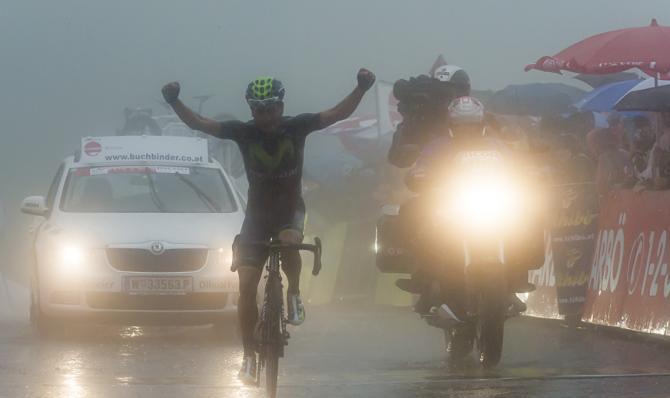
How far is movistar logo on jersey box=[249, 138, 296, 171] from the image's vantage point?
902 centimetres

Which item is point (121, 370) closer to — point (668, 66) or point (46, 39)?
point (668, 66)

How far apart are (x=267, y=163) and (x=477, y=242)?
5.29 feet

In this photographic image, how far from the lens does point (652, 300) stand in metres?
12.0

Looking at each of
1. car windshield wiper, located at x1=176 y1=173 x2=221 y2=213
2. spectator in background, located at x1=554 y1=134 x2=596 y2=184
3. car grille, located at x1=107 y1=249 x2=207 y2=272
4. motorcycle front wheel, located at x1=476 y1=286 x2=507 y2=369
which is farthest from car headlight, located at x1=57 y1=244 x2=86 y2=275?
spectator in background, located at x1=554 y1=134 x2=596 y2=184

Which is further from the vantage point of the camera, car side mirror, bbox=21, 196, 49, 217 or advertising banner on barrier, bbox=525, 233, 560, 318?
advertising banner on barrier, bbox=525, 233, 560, 318

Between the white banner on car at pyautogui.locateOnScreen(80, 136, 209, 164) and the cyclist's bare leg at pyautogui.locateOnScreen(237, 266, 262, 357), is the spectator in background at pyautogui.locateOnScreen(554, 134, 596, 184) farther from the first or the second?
the cyclist's bare leg at pyautogui.locateOnScreen(237, 266, 262, 357)

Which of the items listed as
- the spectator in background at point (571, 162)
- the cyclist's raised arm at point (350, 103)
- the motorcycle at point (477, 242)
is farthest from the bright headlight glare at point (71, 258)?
the spectator in background at point (571, 162)

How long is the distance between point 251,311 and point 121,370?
1.78 metres

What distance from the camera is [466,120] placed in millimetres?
10328

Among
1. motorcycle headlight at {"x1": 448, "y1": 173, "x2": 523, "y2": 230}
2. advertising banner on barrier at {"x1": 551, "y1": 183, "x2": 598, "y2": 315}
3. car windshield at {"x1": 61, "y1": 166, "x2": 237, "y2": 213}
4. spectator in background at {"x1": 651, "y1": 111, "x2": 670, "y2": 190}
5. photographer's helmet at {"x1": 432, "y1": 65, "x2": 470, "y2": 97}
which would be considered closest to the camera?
motorcycle headlight at {"x1": 448, "y1": 173, "x2": 523, "y2": 230}

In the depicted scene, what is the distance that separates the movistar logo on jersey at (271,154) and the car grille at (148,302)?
4.29 meters

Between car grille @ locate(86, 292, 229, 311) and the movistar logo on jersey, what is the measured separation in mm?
4293

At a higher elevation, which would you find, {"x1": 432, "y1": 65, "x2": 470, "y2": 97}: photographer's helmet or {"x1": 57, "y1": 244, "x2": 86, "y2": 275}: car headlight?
{"x1": 432, "y1": 65, "x2": 470, "y2": 97}: photographer's helmet

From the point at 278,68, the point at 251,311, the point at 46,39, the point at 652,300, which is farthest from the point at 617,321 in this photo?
the point at 46,39
